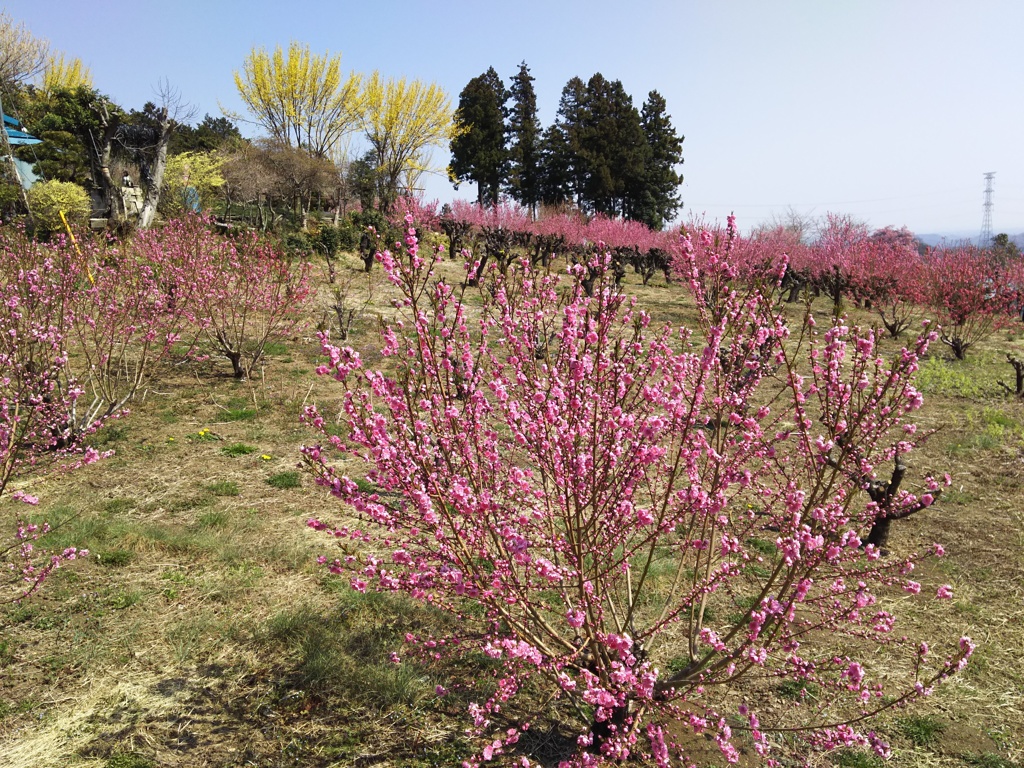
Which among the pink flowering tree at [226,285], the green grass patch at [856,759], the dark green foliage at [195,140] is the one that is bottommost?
the green grass patch at [856,759]

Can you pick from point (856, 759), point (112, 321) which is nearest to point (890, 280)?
point (856, 759)

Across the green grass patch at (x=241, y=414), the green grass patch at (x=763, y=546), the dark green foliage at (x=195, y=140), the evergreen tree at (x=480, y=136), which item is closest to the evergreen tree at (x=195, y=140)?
the dark green foliage at (x=195, y=140)

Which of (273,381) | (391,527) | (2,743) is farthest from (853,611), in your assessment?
(273,381)

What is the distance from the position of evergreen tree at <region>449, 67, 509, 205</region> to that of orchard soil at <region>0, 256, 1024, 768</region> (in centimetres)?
3707

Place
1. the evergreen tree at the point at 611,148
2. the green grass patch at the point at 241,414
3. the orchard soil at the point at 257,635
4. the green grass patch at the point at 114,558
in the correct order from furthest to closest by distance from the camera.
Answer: the evergreen tree at the point at 611,148, the green grass patch at the point at 241,414, the green grass patch at the point at 114,558, the orchard soil at the point at 257,635

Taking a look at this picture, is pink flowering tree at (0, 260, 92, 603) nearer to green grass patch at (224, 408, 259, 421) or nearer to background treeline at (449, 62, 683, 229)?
green grass patch at (224, 408, 259, 421)

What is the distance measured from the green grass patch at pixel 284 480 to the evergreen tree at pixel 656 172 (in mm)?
38121

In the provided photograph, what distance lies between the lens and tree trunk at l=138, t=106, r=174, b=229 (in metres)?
19.8

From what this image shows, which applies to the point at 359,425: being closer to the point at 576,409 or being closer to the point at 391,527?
the point at 391,527

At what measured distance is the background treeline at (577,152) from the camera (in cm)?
4012

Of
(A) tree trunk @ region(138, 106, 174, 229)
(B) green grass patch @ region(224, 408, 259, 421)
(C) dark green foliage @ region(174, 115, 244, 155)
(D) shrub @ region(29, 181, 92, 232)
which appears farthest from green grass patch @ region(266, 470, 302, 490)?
(C) dark green foliage @ region(174, 115, 244, 155)

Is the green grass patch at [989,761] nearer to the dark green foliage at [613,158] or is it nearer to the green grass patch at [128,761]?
the green grass patch at [128,761]

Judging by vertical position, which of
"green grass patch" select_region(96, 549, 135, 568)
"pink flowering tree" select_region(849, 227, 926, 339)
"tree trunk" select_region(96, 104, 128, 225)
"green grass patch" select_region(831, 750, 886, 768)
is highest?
"tree trunk" select_region(96, 104, 128, 225)

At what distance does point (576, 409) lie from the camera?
7.56ft
